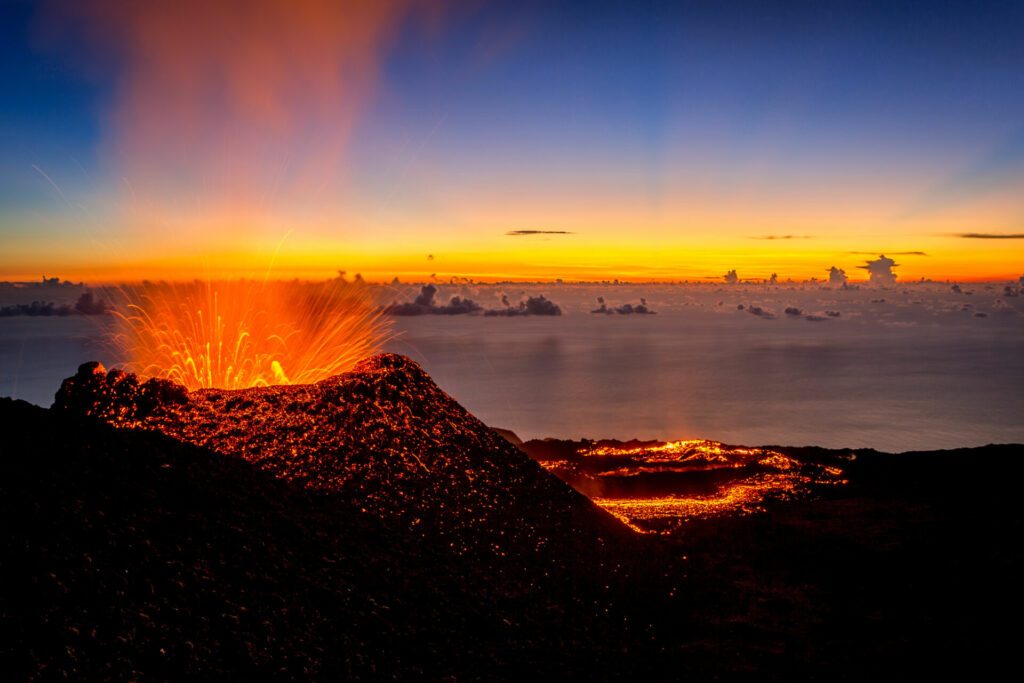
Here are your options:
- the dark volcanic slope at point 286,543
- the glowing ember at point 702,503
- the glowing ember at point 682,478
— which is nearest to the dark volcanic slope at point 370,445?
the dark volcanic slope at point 286,543

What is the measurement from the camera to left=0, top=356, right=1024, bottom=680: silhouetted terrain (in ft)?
25.7

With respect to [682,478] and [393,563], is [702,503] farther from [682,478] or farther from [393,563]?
[393,563]

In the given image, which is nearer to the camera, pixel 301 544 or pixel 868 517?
pixel 301 544

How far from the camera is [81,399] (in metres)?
12.9

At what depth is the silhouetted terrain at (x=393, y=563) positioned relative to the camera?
7.84 metres

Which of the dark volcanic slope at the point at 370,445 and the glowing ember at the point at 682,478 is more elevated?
the dark volcanic slope at the point at 370,445

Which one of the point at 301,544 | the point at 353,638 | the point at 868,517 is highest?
the point at 301,544

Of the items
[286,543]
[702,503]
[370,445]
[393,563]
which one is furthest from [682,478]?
[286,543]

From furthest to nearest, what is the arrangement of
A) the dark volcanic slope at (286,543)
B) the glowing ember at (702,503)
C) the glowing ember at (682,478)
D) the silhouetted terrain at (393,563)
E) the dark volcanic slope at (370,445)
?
the glowing ember at (682,478) < the glowing ember at (702,503) < the dark volcanic slope at (370,445) < the silhouetted terrain at (393,563) < the dark volcanic slope at (286,543)

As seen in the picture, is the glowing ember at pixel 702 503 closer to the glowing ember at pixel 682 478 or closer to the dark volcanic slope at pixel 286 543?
the glowing ember at pixel 682 478

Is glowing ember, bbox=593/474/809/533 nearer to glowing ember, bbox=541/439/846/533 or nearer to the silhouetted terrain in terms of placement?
glowing ember, bbox=541/439/846/533

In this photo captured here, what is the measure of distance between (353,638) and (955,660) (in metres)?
7.34

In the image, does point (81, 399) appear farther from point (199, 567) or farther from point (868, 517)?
point (868, 517)

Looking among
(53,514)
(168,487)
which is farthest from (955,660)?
(53,514)
